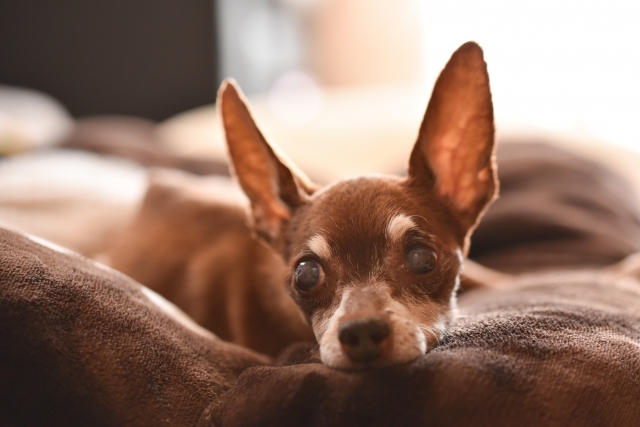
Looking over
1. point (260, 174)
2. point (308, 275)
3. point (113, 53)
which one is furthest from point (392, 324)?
point (113, 53)

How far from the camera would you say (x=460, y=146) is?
1725mm

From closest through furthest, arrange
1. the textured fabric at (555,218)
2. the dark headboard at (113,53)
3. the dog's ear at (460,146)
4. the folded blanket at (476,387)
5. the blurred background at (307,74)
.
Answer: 1. the folded blanket at (476,387)
2. the dog's ear at (460,146)
3. the textured fabric at (555,218)
4. the blurred background at (307,74)
5. the dark headboard at (113,53)

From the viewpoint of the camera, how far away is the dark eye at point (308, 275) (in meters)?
1.53

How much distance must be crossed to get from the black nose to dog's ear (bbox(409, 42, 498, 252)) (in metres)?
0.61

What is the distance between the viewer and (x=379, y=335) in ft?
3.98

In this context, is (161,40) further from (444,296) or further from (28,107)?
(444,296)

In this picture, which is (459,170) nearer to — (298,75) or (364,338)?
(364,338)

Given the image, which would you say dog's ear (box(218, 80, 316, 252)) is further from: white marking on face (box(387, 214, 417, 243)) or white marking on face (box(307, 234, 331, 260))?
white marking on face (box(387, 214, 417, 243))

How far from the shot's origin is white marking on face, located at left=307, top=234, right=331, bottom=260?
4.99 feet

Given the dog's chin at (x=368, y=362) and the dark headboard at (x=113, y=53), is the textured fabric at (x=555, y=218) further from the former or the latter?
the dark headboard at (x=113, y=53)

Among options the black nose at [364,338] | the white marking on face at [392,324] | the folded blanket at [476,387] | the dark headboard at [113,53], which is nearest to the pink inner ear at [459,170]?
the white marking on face at [392,324]

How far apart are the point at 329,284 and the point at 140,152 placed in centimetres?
297

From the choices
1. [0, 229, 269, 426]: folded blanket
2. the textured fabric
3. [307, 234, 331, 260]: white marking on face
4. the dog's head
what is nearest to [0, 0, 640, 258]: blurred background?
the textured fabric

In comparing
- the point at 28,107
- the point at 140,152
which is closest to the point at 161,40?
the point at 28,107
